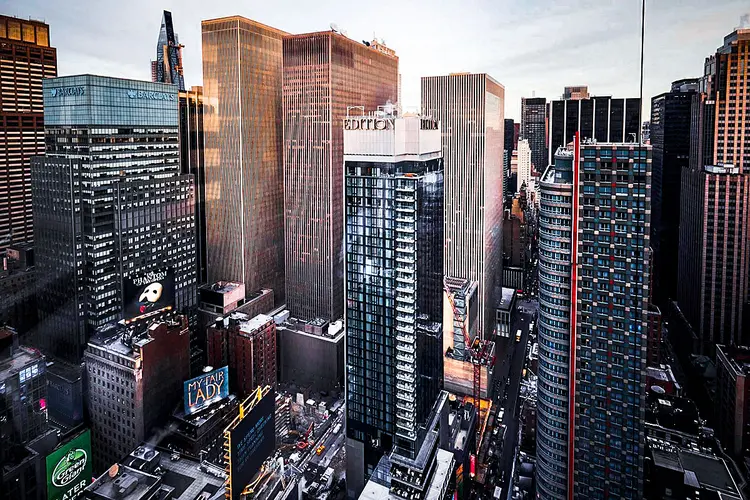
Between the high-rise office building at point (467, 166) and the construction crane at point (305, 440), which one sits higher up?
the high-rise office building at point (467, 166)

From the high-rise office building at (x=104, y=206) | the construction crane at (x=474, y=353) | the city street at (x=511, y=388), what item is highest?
the high-rise office building at (x=104, y=206)

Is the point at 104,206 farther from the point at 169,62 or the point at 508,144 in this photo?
the point at 508,144

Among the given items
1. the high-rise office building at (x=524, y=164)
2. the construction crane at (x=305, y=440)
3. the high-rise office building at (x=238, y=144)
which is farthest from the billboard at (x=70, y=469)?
the high-rise office building at (x=524, y=164)

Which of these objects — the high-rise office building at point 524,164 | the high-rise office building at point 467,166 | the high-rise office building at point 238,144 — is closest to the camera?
the high-rise office building at point 238,144

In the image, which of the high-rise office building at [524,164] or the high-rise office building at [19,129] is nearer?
the high-rise office building at [19,129]

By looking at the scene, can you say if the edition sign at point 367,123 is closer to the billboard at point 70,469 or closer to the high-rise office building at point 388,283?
the high-rise office building at point 388,283

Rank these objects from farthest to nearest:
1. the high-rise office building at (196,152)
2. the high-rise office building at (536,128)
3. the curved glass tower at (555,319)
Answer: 1. the high-rise office building at (536,128)
2. the high-rise office building at (196,152)
3. the curved glass tower at (555,319)
